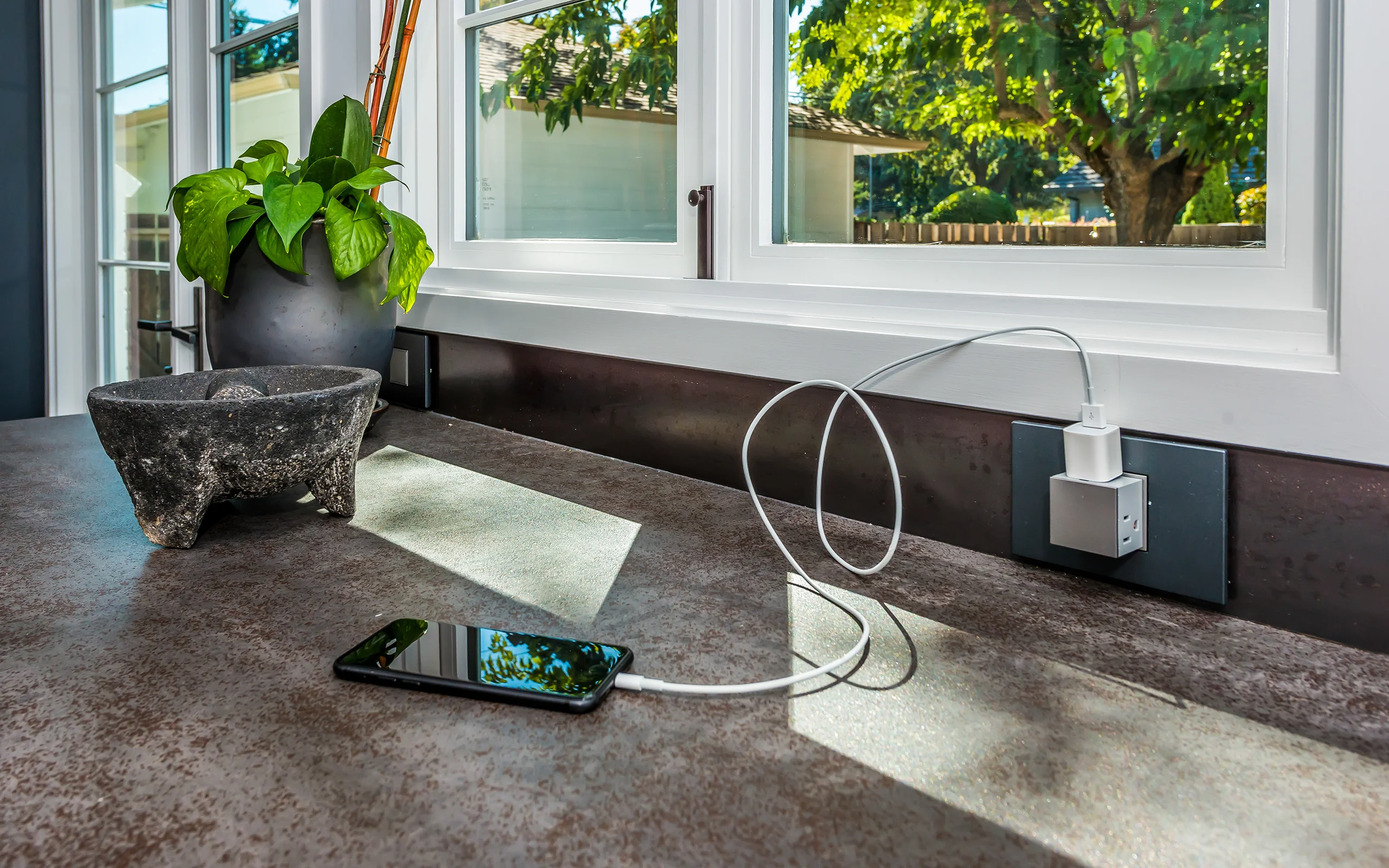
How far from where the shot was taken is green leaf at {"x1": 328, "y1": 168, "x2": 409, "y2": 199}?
122 cm

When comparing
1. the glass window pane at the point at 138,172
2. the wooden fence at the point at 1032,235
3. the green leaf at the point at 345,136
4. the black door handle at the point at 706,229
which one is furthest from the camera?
the glass window pane at the point at 138,172

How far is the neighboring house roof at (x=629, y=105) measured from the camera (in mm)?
1020

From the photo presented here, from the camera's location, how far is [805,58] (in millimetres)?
1077

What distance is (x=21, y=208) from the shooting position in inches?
115

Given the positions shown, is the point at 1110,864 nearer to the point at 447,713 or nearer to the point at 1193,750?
the point at 1193,750

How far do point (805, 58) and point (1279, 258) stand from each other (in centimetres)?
57

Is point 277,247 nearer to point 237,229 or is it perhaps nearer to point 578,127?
point 237,229

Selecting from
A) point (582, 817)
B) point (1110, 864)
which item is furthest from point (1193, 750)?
point (582, 817)

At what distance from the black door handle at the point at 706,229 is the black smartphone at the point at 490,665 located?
0.65 m

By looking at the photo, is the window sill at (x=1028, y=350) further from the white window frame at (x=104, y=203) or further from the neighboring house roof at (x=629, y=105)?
the white window frame at (x=104, y=203)

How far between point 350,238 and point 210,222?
17 cm

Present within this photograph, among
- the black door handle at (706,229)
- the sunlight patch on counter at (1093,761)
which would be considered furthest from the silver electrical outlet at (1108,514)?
the black door handle at (706,229)

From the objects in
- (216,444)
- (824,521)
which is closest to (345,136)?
(216,444)

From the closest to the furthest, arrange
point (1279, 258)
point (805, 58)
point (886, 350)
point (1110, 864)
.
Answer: point (1110, 864)
point (1279, 258)
point (886, 350)
point (805, 58)
